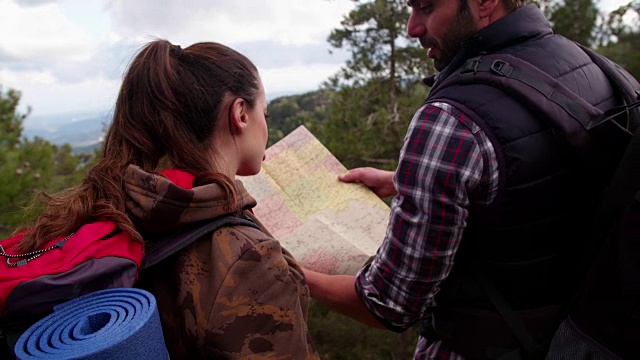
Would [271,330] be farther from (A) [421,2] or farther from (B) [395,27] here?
(B) [395,27]

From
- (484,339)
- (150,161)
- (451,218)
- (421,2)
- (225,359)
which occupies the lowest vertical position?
(484,339)

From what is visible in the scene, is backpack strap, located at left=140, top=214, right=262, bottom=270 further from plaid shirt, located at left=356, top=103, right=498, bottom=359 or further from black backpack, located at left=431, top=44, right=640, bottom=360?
black backpack, located at left=431, top=44, right=640, bottom=360

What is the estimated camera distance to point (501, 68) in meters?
1.49

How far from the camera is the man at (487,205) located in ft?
4.71

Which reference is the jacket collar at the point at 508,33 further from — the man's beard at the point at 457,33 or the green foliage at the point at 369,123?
the green foliage at the point at 369,123

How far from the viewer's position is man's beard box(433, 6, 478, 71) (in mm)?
1705

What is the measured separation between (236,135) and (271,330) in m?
0.60

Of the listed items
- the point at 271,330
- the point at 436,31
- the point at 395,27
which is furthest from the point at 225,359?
the point at 395,27

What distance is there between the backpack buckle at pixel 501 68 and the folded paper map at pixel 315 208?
0.84 meters

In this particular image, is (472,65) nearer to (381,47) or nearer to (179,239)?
(179,239)

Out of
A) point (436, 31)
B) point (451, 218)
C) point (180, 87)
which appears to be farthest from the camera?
point (436, 31)

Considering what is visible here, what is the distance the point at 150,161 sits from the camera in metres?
1.38

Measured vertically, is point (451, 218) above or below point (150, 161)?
below

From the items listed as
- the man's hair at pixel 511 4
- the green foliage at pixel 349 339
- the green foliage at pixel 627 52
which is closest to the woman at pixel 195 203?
the man's hair at pixel 511 4
